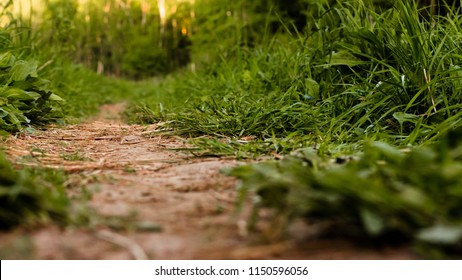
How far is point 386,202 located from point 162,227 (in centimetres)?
40

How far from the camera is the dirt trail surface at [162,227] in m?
0.75

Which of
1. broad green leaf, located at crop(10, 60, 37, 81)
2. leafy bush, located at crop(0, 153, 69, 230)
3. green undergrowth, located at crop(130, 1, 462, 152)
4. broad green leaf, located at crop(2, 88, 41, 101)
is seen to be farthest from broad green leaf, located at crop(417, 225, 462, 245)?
broad green leaf, located at crop(10, 60, 37, 81)

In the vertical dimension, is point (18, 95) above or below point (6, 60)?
below

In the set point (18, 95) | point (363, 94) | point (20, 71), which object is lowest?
point (363, 94)

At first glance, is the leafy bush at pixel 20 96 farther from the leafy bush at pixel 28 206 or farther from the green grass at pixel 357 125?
the leafy bush at pixel 28 206

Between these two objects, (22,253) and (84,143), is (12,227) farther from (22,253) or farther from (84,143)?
(84,143)

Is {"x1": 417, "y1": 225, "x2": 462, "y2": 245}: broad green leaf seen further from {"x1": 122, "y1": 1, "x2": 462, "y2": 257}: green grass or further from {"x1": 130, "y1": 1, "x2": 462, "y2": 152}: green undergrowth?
{"x1": 130, "y1": 1, "x2": 462, "y2": 152}: green undergrowth

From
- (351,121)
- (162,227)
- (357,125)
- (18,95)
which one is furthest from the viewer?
(18,95)

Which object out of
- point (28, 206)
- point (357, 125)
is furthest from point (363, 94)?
point (28, 206)

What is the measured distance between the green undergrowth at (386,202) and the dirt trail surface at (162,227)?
0.03 metres

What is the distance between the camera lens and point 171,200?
3.38 ft

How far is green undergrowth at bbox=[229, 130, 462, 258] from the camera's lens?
0.72 meters

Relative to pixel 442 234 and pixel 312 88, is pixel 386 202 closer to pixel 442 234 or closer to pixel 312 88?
pixel 442 234

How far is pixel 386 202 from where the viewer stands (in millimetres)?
736
